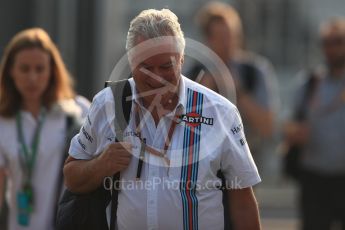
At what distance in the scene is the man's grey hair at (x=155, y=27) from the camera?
15.0 ft

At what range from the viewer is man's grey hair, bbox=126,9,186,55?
458cm

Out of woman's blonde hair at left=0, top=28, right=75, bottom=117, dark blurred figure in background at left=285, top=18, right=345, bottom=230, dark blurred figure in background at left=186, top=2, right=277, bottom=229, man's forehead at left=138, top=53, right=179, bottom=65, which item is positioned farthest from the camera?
dark blurred figure in background at left=285, top=18, right=345, bottom=230

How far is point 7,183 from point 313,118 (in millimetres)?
3216

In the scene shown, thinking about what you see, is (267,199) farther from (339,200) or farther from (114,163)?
(114,163)

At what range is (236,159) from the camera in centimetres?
479

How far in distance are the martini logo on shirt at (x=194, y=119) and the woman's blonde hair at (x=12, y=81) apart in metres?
2.08

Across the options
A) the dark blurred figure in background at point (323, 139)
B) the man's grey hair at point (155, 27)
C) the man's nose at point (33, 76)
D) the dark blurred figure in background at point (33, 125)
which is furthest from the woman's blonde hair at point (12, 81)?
the dark blurred figure in background at point (323, 139)

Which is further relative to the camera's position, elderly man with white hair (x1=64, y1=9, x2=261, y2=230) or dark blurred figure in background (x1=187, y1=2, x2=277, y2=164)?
dark blurred figure in background (x1=187, y1=2, x2=277, y2=164)

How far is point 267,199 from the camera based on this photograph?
732 inches

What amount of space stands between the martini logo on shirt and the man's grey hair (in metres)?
0.29

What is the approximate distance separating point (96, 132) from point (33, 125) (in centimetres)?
186

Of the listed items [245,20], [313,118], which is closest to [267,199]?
[245,20]

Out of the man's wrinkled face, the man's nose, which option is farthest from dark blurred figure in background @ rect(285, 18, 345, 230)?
the man's wrinkled face

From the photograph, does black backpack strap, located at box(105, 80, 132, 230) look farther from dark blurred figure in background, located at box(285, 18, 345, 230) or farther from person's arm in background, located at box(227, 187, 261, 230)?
dark blurred figure in background, located at box(285, 18, 345, 230)
